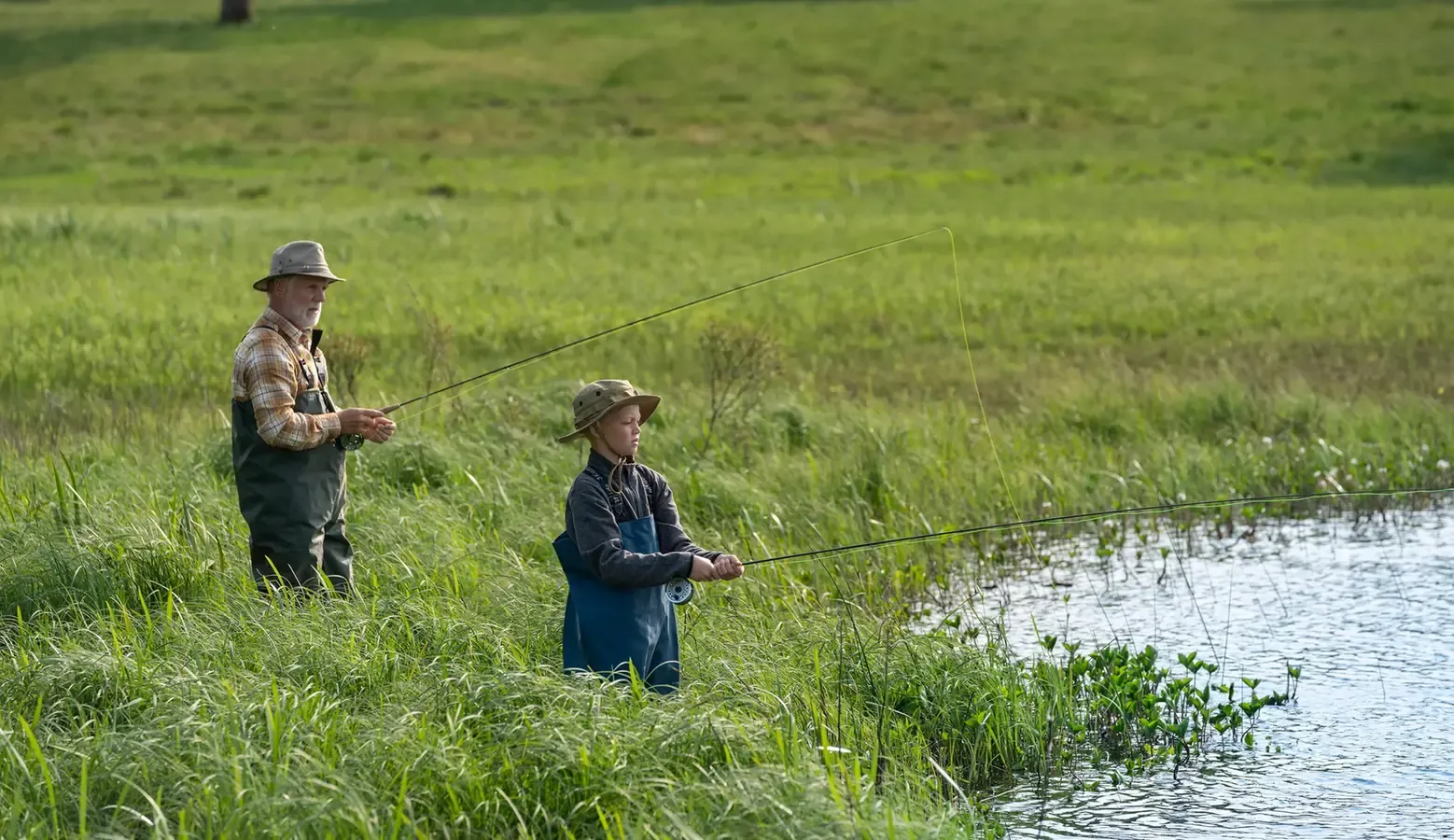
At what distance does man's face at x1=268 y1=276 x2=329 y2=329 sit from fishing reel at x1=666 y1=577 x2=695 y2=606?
1632mm

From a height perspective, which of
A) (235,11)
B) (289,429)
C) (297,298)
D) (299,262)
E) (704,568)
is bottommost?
(704,568)

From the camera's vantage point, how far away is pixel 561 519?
7.61 metres

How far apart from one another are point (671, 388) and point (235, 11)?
42006mm

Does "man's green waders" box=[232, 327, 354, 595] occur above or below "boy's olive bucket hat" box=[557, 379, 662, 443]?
below

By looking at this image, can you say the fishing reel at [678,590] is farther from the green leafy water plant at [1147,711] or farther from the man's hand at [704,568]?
the green leafy water plant at [1147,711]

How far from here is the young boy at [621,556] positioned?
4.87 metres

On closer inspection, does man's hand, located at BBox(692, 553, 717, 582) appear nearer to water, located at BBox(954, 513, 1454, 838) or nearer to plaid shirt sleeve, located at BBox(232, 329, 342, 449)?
water, located at BBox(954, 513, 1454, 838)

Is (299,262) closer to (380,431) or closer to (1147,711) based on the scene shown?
(380,431)

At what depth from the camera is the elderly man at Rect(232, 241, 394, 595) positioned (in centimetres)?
579

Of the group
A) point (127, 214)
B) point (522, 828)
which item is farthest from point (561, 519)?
point (127, 214)

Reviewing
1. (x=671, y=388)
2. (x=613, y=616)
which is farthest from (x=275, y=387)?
(x=671, y=388)

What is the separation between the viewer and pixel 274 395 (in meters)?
5.77

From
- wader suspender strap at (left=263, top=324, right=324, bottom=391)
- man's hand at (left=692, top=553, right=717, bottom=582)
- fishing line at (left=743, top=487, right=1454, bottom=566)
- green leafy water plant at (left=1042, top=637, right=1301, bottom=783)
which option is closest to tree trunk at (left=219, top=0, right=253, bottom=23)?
fishing line at (left=743, top=487, right=1454, bottom=566)

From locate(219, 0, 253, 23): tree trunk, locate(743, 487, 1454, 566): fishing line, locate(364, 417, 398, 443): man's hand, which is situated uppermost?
locate(219, 0, 253, 23): tree trunk
